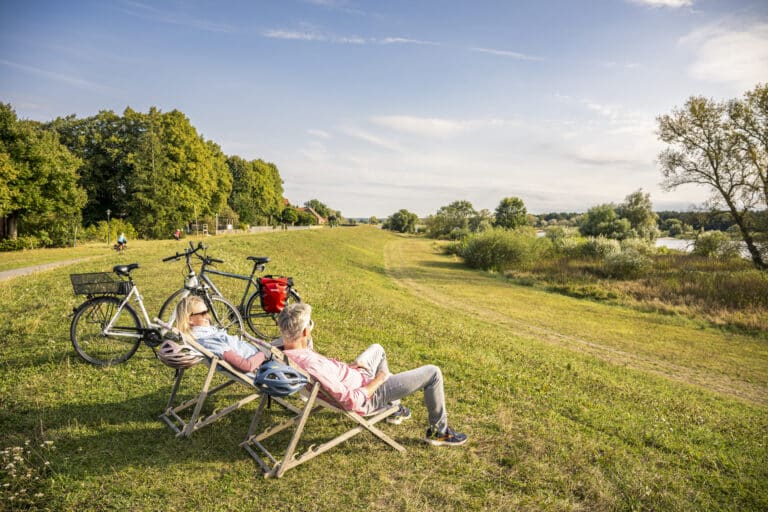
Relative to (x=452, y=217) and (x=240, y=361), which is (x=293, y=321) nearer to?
(x=240, y=361)

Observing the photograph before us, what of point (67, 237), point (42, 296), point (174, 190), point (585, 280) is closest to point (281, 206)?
point (174, 190)

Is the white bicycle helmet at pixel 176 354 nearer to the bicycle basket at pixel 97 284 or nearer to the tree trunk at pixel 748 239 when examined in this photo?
the bicycle basket at pixel 97 284

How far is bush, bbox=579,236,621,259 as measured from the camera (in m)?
31.8

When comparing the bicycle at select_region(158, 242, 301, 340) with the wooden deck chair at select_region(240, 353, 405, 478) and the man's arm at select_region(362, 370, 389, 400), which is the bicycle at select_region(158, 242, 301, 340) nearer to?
the wooden deck chair at select_region(240, 353, 405, 478)

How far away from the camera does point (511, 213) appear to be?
285 ft

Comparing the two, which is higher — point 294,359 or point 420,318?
point 294,359

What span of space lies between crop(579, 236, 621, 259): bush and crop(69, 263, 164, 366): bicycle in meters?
32.3

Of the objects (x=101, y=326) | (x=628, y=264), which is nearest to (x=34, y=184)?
(x=101, y=326)

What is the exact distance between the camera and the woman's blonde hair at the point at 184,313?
443 centimetres

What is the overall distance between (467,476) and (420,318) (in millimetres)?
7712

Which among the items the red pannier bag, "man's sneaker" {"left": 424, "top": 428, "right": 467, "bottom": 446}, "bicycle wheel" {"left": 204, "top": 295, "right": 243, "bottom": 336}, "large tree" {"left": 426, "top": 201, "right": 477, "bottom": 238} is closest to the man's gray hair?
"man's sneaker" {"left": 424, "top": 428, "right": 467, "bottom": 446}

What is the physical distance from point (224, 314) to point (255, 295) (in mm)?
895

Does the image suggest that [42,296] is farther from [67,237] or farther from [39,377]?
[67,237]

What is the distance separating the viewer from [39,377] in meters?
5.73
